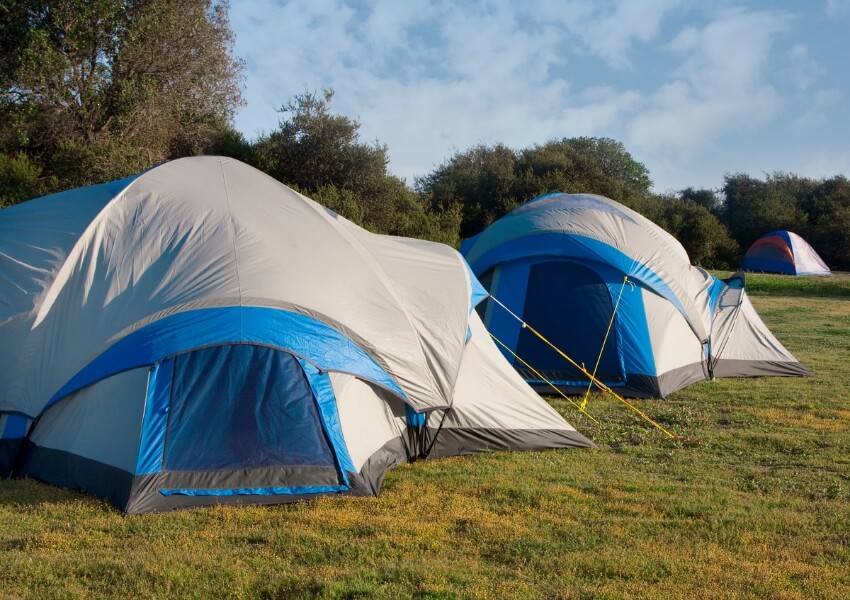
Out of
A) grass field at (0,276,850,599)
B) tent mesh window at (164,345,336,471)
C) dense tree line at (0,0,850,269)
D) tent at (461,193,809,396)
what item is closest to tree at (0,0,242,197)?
dense tree line at (0,0,850,269)

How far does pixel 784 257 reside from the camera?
125ft

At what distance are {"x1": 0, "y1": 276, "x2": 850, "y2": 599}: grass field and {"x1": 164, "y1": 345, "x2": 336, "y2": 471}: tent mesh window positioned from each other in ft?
1.48

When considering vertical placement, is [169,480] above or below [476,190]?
below

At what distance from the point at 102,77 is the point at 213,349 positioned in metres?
18.1

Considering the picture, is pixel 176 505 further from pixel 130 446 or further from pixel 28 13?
pixel 28 13

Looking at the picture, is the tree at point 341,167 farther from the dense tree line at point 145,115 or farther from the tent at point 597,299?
the tent at point 597,299

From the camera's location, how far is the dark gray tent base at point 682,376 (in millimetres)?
11523

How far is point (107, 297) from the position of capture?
6.90m

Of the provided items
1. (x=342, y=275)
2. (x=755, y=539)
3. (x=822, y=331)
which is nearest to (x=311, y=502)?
(x=342, y=275)

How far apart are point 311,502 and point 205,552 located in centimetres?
122

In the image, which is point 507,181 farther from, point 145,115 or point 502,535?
point 502,535

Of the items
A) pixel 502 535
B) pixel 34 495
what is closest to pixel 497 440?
pixel 502 535

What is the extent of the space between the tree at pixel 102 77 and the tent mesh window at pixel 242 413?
583 inches

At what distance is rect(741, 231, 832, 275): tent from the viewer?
37.9m
